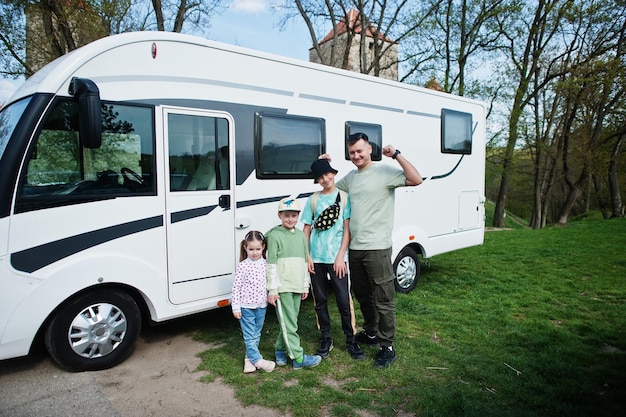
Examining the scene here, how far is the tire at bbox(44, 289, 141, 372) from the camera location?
138 inches

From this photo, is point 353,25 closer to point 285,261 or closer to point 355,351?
point 285,261

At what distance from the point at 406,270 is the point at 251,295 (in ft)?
10.6

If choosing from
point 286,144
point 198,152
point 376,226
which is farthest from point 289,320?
point 286,144

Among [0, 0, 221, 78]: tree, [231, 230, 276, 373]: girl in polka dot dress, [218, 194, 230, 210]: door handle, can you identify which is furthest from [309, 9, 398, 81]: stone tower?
[231, 230, 276, 373]: girl in polka dot dress

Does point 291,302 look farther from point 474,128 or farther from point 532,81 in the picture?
point 532,81

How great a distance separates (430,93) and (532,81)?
1752cm

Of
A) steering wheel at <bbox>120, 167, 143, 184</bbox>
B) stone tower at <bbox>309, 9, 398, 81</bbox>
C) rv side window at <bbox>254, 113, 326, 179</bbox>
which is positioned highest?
stone tower at <bbox>309, 9, 398, 81</bbox>

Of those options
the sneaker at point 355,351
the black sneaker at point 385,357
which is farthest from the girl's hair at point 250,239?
the black sneaker at point 385,357

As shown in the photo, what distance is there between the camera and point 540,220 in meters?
23.1

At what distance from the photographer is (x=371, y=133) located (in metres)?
5.68

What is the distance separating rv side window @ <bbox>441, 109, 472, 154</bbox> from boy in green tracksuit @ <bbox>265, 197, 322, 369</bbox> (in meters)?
3.87

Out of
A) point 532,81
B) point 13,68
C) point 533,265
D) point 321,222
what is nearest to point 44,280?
point 321,222

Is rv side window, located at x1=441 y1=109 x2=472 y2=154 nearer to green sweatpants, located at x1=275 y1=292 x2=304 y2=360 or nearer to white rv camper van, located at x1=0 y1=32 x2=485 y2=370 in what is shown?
white rv camper van, located at x1=0 y1=32 x2=485 y2=370

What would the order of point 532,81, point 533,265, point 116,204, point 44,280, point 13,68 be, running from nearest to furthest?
point 44,280, point 116,204, point 533,265, point 13,68, point 532,81
